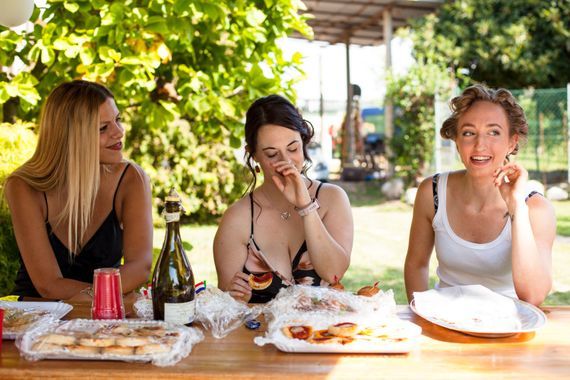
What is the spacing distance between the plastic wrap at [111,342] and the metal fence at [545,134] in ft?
A: 33.5

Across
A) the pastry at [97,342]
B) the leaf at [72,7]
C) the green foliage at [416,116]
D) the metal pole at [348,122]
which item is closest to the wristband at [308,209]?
the pastry at [97,342]

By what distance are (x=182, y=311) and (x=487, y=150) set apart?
1341 millimetres

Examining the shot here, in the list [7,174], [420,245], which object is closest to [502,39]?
[7,174]

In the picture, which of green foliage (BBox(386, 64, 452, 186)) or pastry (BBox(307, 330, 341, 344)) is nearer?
pastry (BBox(307, 330, 341, 344))

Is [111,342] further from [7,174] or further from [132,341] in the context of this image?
[7,174]

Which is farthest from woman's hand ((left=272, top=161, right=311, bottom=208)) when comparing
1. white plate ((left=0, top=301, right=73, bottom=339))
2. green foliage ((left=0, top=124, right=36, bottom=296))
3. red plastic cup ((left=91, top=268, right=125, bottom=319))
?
green foliage ((left=0, top=124, right=36, bottom=296))

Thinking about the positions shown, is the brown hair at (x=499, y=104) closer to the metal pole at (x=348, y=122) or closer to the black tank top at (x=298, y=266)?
the black tank top at (x=298, y=266)

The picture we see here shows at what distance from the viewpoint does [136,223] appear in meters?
2.96

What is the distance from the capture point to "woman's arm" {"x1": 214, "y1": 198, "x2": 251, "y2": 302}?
8.57ft

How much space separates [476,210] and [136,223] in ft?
4.62

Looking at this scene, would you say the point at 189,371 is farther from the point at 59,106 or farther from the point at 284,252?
the point at 59,106

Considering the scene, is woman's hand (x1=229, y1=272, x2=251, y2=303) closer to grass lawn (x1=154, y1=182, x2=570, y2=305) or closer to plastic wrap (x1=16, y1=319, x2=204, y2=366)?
plastic wrap (x1=16, y1=319, x2=204, y2=366)

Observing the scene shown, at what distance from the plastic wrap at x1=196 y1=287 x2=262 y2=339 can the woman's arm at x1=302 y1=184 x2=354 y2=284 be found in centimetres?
43

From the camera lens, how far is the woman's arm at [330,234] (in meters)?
2.54
